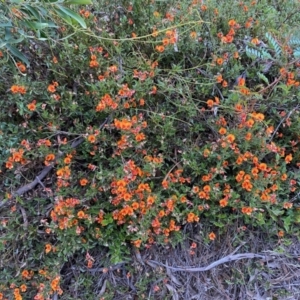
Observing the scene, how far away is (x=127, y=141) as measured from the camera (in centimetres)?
142

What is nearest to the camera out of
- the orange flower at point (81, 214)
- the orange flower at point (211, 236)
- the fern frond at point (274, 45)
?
the orange flower at point (81, 214)

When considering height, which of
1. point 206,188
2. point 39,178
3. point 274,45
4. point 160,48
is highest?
point 274,45

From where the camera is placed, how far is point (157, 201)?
144cm

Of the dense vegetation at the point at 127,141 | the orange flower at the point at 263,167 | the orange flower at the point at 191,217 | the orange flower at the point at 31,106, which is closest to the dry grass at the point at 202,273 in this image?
the dense vegetation at the point at 127,141

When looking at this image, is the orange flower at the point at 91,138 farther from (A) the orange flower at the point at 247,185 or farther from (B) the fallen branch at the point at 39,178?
(A) the orange flower at the point at 247,185

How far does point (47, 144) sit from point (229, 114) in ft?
2.54

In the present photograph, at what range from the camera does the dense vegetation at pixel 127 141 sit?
1.44 meters

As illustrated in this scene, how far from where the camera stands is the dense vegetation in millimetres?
1436

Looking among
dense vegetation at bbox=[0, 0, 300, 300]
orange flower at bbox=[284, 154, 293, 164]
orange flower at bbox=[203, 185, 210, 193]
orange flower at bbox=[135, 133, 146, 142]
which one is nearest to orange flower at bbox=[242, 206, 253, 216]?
dense vegetation at bbox=[0, 0, 300, 300]

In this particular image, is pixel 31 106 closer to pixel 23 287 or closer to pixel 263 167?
pixel 23 287

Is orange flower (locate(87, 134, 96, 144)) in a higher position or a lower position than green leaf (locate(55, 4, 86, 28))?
lower

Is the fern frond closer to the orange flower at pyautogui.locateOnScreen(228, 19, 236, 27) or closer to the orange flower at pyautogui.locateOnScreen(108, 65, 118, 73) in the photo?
the orange flower at pyautogui.locateOnScreen(228, 19, 236, 27)

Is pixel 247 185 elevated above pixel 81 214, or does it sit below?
above

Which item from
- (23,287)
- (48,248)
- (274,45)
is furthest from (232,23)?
(23,287)
